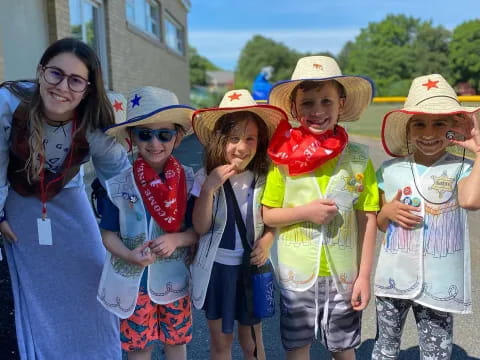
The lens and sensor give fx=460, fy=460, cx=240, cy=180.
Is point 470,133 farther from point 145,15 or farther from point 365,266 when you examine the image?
point 145,15

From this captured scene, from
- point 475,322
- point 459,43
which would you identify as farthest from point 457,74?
point 475,322

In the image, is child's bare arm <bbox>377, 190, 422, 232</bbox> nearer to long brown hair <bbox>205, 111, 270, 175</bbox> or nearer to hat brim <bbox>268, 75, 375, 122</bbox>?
hat brim <bbox>268, 75, 375, 122</bbox>

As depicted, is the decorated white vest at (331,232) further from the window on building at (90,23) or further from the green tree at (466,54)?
the green tree at (466,54)

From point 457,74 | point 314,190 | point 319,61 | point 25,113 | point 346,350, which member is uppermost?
point 457,74

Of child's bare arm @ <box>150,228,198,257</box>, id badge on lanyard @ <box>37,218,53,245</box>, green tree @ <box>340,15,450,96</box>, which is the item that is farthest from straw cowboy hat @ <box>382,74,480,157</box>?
green tree @ <box>340,15,450,96</box>

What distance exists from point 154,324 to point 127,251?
43 centimetres

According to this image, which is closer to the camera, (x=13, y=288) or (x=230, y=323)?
(x=230, y=323)

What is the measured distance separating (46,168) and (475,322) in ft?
9.99

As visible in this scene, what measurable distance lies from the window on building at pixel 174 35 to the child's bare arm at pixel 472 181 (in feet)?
54.1

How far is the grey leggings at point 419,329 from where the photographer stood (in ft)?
7.23

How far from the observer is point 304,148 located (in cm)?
210

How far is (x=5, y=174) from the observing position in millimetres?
2225

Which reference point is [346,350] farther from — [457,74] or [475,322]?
[457,74]

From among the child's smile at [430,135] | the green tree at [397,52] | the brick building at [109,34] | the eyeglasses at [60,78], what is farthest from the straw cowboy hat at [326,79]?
the green tree at [397,52]
